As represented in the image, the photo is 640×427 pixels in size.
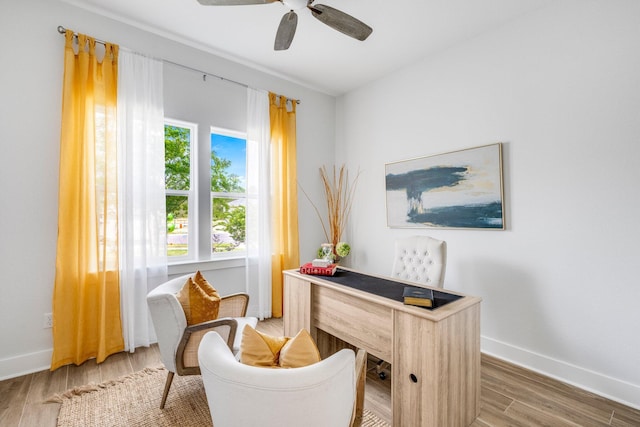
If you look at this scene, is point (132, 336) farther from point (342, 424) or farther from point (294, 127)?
point (294, 127)

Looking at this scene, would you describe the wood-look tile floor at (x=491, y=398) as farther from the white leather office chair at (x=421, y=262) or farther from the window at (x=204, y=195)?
the window at (x=204, y=195)

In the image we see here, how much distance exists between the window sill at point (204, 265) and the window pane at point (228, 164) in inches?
31.4

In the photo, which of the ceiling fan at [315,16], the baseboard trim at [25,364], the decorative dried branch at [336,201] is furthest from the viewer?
the decorative dried branch at [336,201]

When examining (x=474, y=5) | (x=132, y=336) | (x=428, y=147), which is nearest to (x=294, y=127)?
(x=428, y=147)

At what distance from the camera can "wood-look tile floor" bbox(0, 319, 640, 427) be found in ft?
5.91

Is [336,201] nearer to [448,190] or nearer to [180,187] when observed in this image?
[448,190]

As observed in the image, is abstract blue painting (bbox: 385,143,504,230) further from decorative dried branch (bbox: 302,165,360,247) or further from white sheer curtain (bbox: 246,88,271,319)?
white sheer curtain (bbox: 246,88,271,319)

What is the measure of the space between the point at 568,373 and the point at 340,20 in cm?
314

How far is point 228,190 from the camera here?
343 cm

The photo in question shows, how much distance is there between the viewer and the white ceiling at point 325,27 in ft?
8.04

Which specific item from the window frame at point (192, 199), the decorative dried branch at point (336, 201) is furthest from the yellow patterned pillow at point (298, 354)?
the decorative dried branch at point (336, 201)

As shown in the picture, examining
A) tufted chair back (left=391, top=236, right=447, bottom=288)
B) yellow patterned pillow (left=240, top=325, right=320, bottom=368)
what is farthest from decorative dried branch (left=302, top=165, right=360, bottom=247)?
yellow patterned pillow (left=240, top=325, right=320, bottom=368)

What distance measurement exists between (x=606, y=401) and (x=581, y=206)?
53.8 inches

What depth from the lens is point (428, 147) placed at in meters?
3.21
